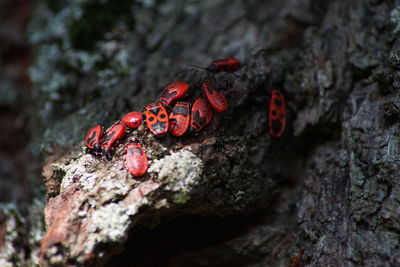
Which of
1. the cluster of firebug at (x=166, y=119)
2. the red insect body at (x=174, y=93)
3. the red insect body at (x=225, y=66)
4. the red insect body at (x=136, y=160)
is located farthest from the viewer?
the red insect body at (x=225, y=66)

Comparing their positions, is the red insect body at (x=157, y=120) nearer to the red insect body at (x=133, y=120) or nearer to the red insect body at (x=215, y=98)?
the red insect body at (x=133, y=120)

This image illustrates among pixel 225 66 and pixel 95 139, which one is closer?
pixel 95 139

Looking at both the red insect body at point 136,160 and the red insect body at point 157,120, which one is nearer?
the red insect body at point 136,160

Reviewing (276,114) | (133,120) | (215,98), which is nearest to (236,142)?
(215,98)

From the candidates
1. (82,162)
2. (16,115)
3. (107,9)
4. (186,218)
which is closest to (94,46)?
(107,9)

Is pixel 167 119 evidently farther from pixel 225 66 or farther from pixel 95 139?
pixel 225 66

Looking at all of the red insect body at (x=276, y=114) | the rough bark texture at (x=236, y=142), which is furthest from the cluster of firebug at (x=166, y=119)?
the red insect body at (x=276, y=114)
